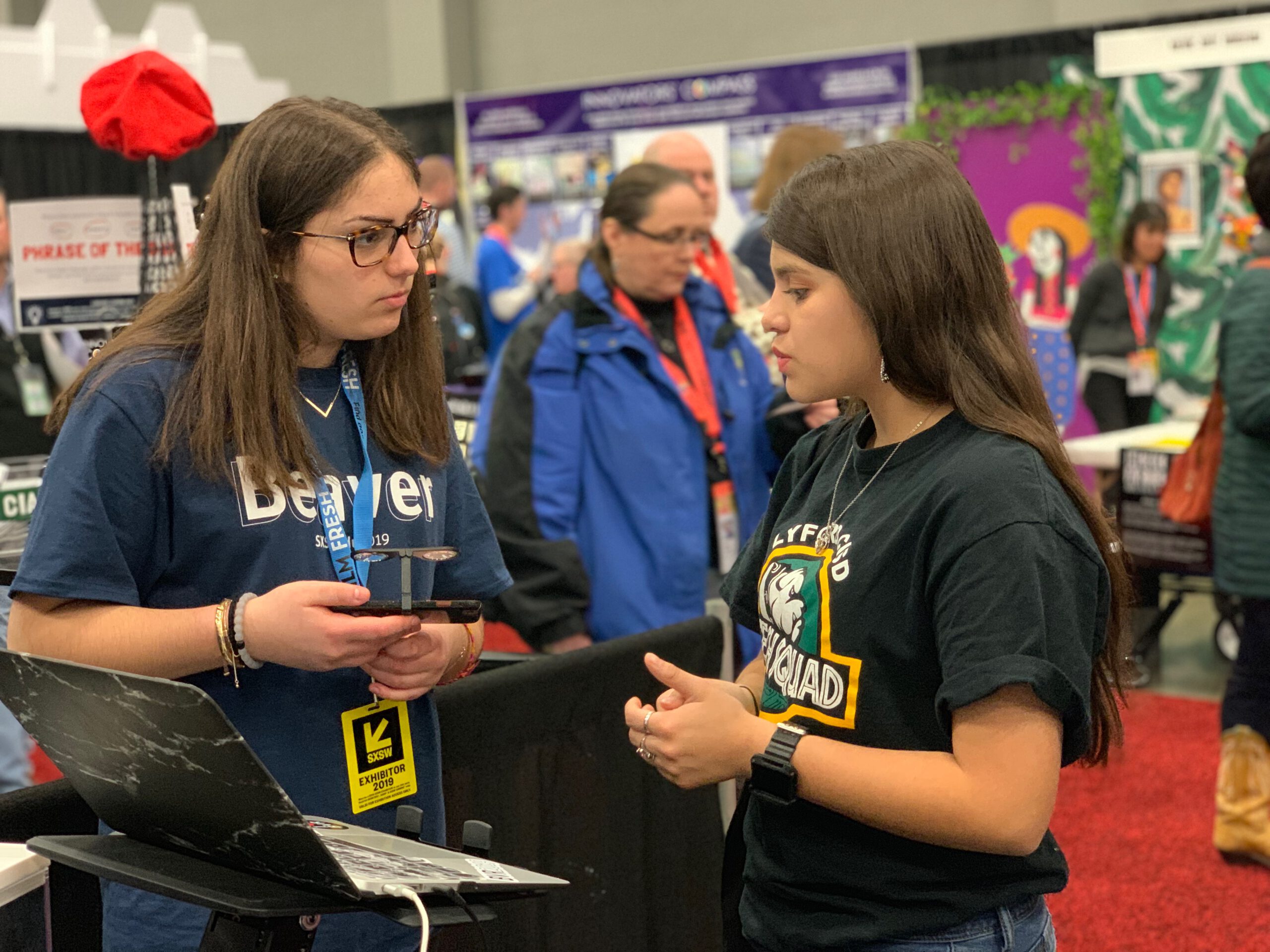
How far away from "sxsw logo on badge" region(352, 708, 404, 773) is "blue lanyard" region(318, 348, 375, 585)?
159 millimetres

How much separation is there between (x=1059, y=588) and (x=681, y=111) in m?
8.51

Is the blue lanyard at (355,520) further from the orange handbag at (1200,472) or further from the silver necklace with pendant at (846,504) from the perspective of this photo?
the orange handbag at (1200,472)

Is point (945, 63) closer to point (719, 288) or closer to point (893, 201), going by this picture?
point (719, 288)

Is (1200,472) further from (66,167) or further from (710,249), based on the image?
(66,167)

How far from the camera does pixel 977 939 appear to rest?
1.30 metres

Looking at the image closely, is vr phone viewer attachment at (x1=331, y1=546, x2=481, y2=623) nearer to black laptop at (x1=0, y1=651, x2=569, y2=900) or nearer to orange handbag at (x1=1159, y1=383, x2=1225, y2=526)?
black laptop at (x1=0, y1=651, x2=569, y2=900)

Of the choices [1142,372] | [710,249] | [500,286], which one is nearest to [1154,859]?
[710,249]

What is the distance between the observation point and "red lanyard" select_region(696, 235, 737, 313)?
3393 millimetres

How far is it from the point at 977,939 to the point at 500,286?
23.8ft

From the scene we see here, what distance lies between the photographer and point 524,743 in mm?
2213

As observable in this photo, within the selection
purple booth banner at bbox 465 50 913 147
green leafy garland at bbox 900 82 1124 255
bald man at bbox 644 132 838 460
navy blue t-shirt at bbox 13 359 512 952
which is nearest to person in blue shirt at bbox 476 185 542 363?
purple booth banner at bbox 465 50 913 147

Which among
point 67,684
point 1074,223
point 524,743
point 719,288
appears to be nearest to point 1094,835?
point 719,288

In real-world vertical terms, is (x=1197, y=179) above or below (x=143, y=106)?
above

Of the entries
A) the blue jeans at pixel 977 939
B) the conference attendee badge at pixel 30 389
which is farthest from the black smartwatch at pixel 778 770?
the conference attendee badge at pixel 30 389
